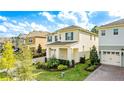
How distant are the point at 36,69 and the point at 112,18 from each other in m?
3.03

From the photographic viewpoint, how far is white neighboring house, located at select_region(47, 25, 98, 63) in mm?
6461

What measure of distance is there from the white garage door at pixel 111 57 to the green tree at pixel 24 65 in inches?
99.8

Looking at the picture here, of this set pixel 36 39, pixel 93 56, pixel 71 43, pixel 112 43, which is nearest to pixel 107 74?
pixel 93 56

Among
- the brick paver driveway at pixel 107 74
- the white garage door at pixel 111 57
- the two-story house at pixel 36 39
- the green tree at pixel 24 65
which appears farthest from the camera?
the white garage door at pixel 111 57

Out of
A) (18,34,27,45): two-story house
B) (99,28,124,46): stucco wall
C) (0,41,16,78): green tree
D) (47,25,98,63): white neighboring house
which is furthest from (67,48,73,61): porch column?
(0,41,16,78): green tree

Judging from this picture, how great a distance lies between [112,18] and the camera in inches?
250

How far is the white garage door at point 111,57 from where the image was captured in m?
6.65

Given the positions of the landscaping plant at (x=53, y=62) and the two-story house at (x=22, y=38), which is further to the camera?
the landscaping plant at (x=53, y=62)

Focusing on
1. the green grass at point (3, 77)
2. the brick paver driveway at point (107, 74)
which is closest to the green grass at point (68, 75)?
the brick paver driveway at point (107, 74)

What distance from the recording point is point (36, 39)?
659cm

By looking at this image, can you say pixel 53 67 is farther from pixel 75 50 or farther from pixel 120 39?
pixel 120 39

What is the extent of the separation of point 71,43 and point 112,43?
1405 millimetres

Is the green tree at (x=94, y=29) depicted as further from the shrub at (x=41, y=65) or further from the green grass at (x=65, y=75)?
the shrub at (x=41, y=65)

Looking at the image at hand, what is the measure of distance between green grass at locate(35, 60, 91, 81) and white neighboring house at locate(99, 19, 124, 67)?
0.90m
